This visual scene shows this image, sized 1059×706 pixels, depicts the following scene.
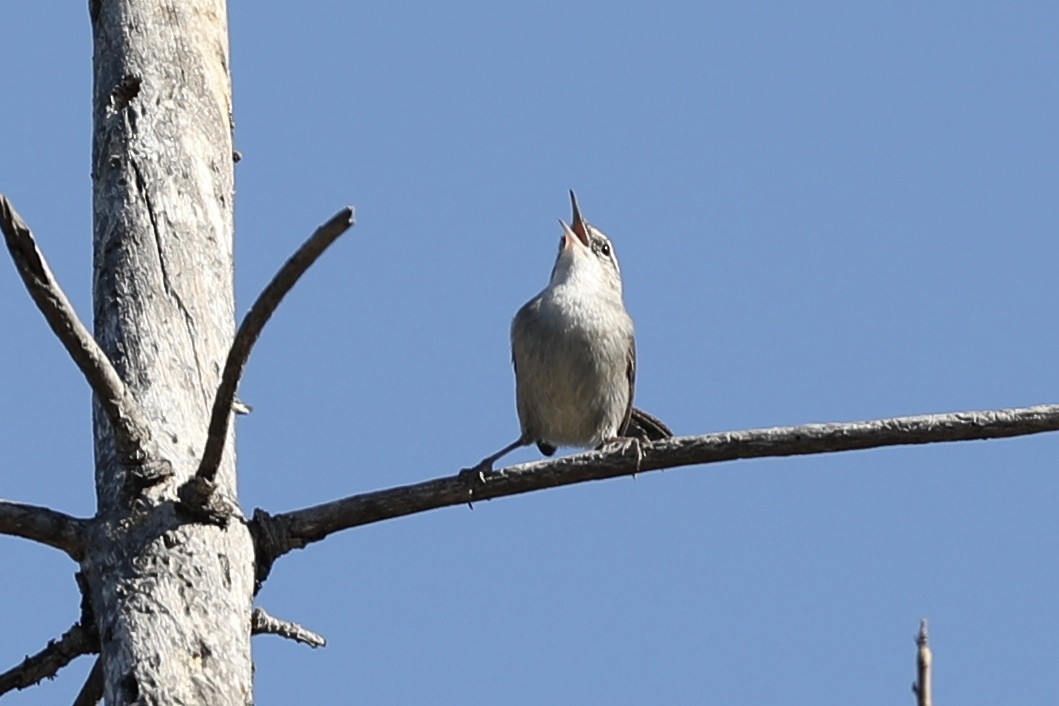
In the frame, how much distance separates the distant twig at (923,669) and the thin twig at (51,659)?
2392 mm

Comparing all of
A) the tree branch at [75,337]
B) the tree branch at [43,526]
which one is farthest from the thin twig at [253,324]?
the tree branch at [43,526]

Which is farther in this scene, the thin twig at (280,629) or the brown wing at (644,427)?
the brown wing at (644,427)

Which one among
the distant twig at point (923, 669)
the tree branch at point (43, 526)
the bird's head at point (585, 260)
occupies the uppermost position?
the bird's head at point (585, 260)

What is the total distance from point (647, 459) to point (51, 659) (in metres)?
1.58

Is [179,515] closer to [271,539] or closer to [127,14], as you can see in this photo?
[271,539]

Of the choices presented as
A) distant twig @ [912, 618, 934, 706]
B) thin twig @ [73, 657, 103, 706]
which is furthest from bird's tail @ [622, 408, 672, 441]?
distant twig @ [912, 618, 934, 706]

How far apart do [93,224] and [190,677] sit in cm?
149

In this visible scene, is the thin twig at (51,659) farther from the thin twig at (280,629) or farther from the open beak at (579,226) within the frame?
the open beak at (579,226)

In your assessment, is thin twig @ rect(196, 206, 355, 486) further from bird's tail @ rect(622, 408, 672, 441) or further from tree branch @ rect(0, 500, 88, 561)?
bird's tail @ rect(622, 408, 672, 441)

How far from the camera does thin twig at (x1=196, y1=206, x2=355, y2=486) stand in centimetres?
335

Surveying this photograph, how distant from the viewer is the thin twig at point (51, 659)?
4156 mm

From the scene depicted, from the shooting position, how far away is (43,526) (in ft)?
13.4

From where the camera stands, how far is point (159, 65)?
16.5 feet

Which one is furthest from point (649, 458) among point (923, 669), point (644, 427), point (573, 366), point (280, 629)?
point (644, 427)
